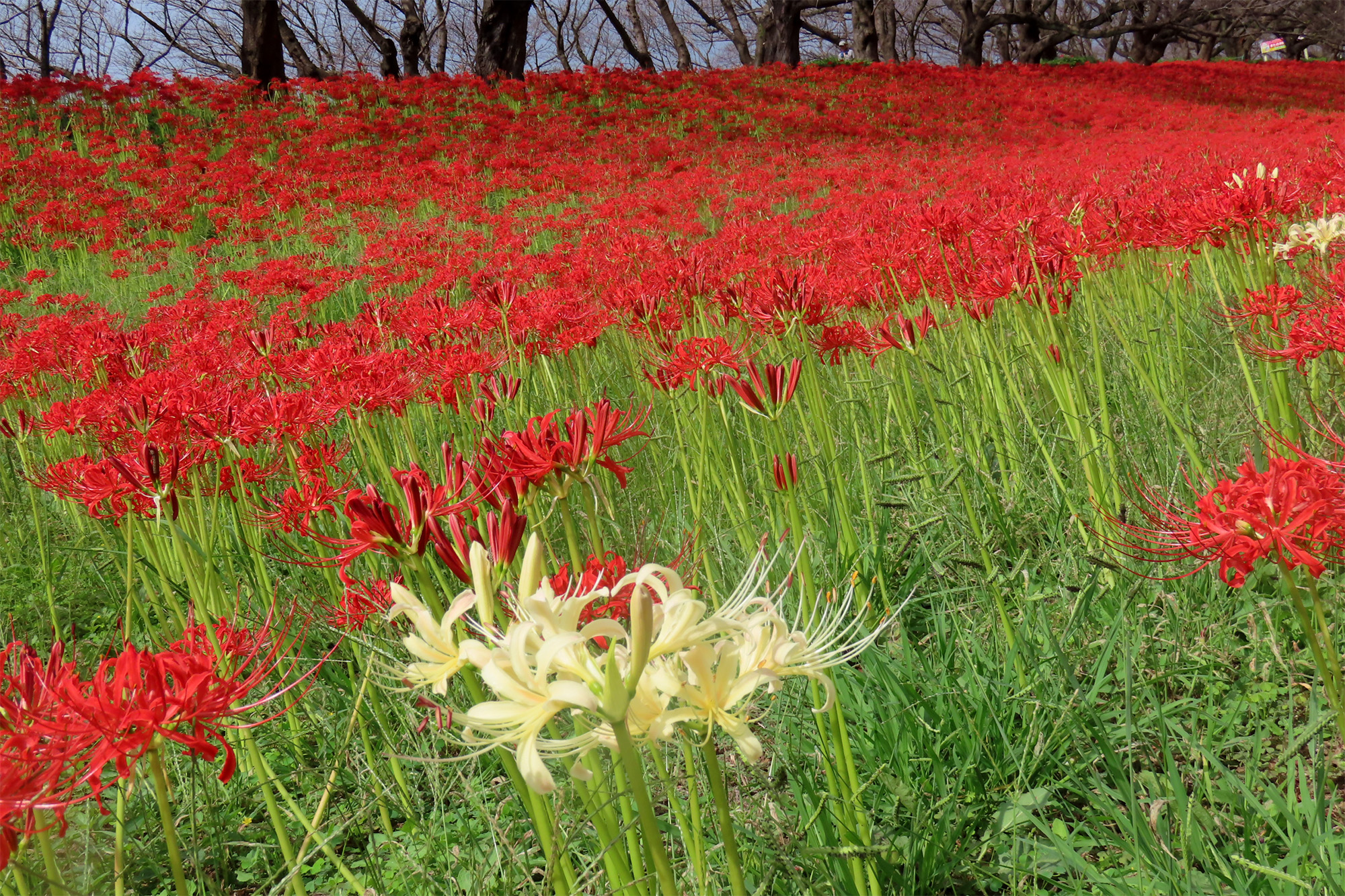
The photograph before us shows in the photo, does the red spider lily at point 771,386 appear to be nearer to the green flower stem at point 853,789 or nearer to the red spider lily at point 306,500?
the green flower stem at point 853,789

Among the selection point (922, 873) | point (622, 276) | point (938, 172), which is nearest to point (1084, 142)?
point (938, 172)

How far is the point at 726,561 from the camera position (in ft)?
8.46

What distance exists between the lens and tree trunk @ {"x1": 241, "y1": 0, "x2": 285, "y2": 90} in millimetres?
16062

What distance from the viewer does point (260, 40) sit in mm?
16094

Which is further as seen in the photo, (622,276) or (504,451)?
(622,276)

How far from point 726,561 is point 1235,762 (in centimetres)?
126

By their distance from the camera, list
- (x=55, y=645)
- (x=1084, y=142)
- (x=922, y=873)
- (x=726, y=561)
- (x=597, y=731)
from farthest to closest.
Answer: (x=1084, y=142) → (x=726, y=561) → (x=922, y=873) → (x=55, y=645) → (x=597, y=731)

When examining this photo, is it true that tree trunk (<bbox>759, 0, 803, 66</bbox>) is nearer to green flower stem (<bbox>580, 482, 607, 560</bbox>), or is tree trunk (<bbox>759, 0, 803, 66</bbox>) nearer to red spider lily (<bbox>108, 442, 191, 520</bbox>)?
red spider lily (<bbox>108, 442, 191, 520</bbox>)

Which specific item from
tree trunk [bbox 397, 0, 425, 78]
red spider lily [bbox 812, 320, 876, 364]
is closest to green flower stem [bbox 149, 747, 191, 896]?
red spider lily [bbox 812, 320, 876, 364]

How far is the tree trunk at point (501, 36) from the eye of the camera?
1900 cm

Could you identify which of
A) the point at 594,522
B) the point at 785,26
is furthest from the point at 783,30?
the point at 594,522

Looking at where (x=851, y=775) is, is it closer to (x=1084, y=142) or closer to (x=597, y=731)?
(x=597, y=731)

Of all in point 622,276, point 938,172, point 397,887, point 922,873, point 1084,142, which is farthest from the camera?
point 1084,142

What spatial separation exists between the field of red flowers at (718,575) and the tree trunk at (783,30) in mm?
21662
